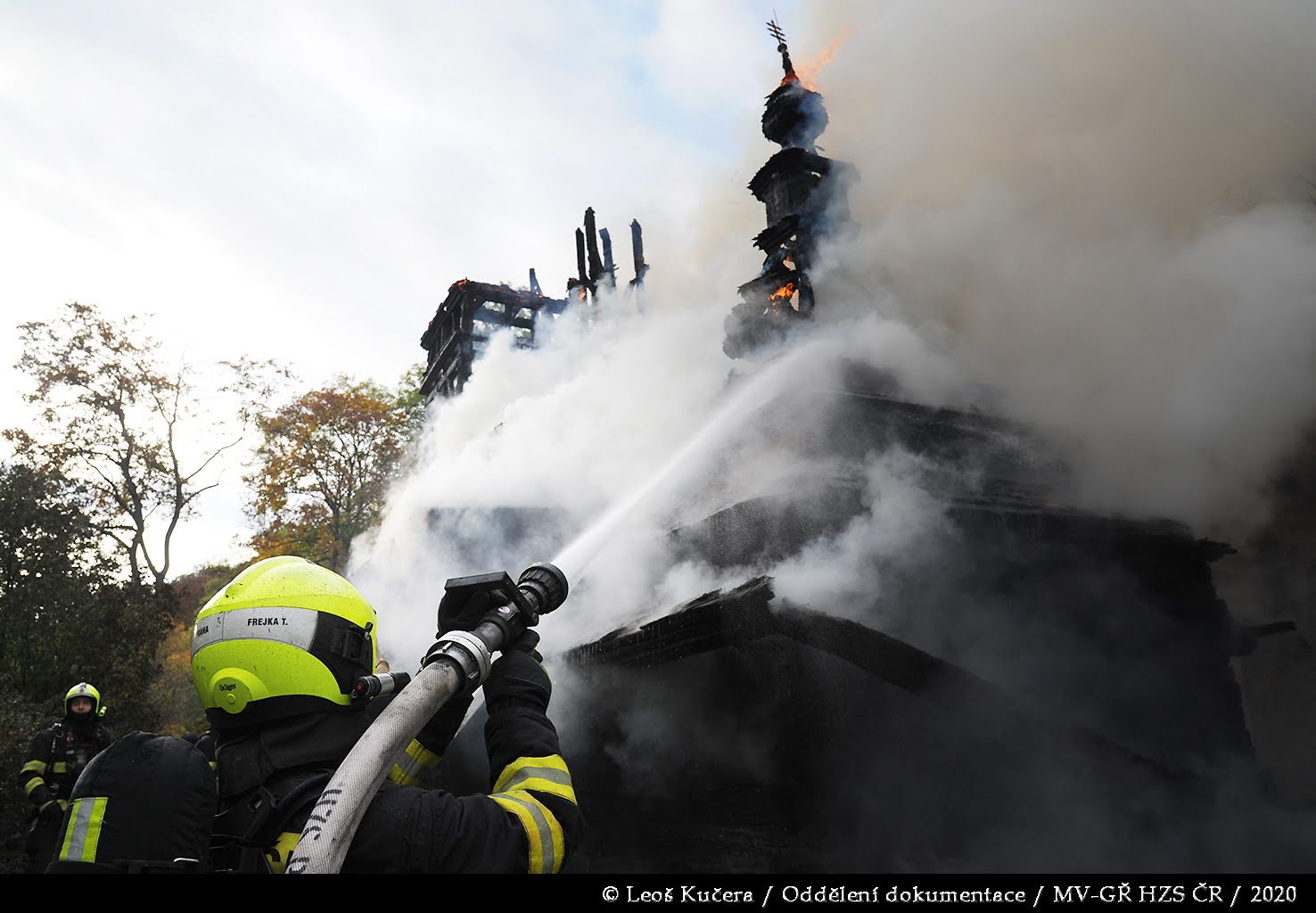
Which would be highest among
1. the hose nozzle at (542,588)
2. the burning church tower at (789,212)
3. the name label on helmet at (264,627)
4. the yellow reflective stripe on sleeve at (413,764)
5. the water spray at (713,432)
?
the burning church tower at (789,212)

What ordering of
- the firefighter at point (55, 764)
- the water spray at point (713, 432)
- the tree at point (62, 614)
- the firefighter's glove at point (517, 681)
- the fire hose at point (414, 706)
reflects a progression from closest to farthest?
1. the fire hose at point (414, 706)
2. the firefighter's glove at point (517, 681)
3. the firefighter at point (55, 764)
4. the water spray at point (713, 432)
5. the tree at point (62, 614)

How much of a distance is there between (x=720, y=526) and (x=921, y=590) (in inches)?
65.4

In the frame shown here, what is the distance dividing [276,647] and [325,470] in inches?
1043

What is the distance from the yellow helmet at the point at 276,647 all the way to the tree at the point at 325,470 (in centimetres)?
2407

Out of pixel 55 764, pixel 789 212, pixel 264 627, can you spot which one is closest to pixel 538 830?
pixel 264 627

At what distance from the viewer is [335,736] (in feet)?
6.56

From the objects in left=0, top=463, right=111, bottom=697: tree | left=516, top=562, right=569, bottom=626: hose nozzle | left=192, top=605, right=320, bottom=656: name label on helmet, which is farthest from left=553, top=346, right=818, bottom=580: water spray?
left=0, top=463, right=111, bottom=697: tree

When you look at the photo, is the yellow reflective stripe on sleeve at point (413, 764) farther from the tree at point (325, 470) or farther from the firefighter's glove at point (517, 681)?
the tree at point (325, 470)

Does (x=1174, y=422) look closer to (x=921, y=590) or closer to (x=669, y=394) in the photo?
(x=921, y=590)

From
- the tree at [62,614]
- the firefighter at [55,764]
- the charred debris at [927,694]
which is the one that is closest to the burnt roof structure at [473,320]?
the tree at [62,614]

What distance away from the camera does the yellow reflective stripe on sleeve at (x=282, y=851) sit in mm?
1803

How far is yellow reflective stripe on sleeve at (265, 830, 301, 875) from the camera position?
5.91 ft

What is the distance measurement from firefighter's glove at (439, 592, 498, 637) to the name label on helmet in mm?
356

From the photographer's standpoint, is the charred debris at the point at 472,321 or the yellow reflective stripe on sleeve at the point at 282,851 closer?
the yellow reflective stripe on sleeve at the point at 282,851
